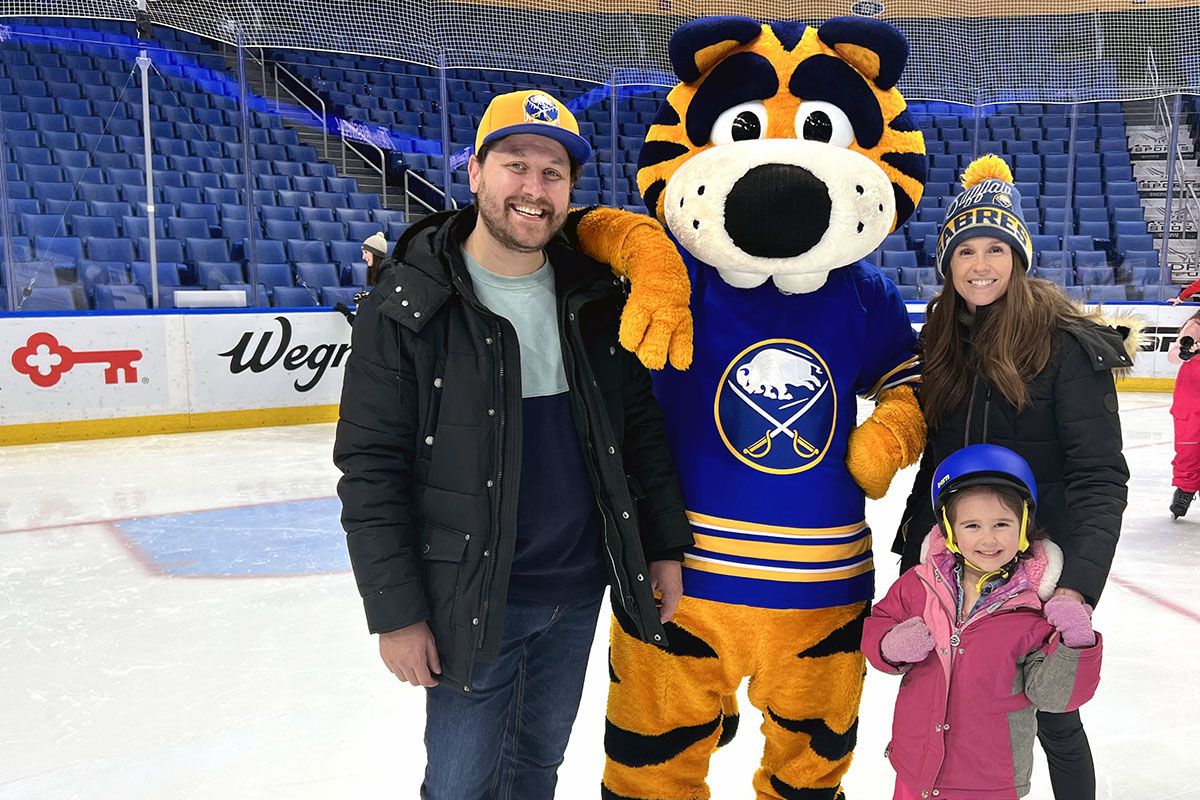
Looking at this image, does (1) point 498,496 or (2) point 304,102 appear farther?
(2) point 304,102

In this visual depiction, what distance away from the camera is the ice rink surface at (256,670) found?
2.11 m

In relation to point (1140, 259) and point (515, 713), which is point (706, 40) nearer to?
point (515, 713)

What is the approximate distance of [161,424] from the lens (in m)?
6.41

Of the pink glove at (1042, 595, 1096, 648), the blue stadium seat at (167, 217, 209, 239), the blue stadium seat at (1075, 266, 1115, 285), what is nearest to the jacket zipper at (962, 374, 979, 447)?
the pink glove at (1042, 595, 1096, 648)

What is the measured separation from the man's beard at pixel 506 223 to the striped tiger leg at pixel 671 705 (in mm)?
669

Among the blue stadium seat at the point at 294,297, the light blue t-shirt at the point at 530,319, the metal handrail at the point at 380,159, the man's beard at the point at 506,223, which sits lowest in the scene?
the blue stadium seat at the point at 294,297

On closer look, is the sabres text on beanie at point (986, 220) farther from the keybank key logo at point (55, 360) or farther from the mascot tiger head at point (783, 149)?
the keybank key logo at point (55, 360)

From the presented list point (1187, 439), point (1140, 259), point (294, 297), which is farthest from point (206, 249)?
point (1140, 259)

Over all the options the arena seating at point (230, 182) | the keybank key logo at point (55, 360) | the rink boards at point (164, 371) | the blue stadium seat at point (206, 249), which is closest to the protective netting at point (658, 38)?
the arena seating at point (230, 182)

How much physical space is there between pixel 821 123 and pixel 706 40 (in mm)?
250

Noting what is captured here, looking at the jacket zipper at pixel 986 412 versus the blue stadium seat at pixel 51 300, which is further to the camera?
the blue stadium seat at pixel 51 300

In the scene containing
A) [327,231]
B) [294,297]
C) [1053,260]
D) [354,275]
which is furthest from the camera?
[1053,260]

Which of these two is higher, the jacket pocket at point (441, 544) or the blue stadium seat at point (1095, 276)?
the blue stadium seat at point (1095, 276)

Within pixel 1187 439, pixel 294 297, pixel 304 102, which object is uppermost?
pixel 304 102
